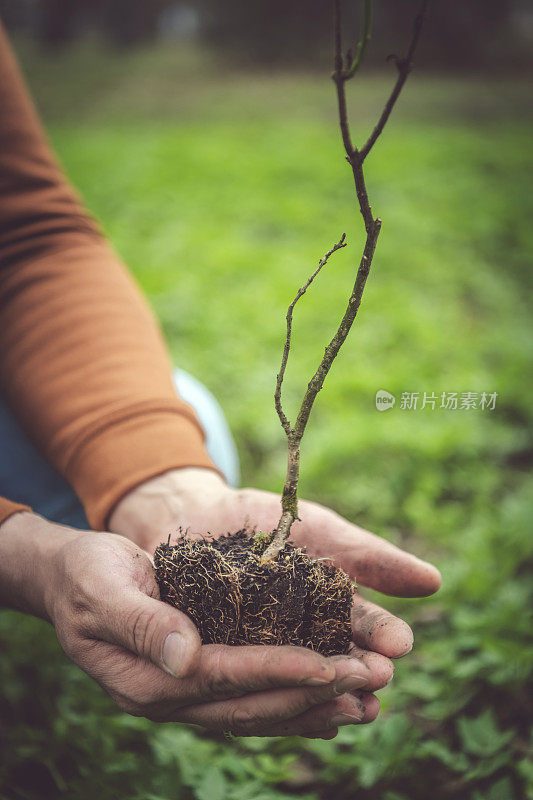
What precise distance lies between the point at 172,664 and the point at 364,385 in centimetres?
307

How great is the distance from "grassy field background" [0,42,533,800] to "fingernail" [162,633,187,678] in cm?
56

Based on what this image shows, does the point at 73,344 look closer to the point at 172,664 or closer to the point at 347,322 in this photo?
the point at 347,322

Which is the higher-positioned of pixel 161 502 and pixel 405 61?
pixel 405 61

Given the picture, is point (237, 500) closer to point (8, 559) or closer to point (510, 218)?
point (8, 559)

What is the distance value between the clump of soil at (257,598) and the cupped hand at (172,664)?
75mm

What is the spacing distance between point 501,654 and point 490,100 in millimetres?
11946

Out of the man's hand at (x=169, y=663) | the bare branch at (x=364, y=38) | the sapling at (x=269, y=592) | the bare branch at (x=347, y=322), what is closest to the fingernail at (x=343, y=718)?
the man's hand at (x=169, y=663)

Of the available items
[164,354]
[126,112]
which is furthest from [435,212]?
[126,112]

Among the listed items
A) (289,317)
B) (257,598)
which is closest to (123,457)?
(257,598)

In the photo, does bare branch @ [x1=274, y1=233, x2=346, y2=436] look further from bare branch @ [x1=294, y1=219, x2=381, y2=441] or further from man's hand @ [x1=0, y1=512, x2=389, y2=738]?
man's hand @ [x1=0, y1=512, x2=389, y2=738]

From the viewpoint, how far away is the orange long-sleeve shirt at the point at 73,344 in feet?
6.36

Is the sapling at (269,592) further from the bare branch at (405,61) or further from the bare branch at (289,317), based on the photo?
the bare branch at (405,61)

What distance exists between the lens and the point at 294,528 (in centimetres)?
175

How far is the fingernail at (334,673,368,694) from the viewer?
4.21ft
